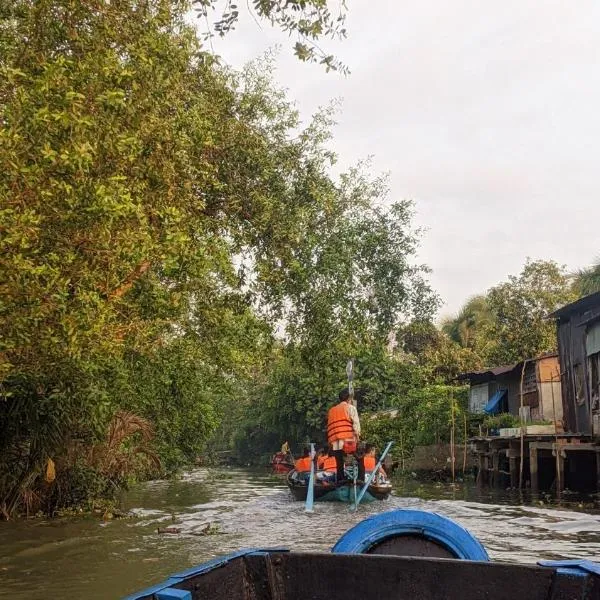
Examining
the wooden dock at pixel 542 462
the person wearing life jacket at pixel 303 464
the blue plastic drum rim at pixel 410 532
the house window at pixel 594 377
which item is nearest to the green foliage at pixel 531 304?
the wooden dock at pixel 542 462

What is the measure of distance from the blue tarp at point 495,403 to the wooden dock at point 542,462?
18.3 ft

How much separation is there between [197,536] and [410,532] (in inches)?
385

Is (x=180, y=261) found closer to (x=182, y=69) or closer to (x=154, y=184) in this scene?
(x=154, y=184)

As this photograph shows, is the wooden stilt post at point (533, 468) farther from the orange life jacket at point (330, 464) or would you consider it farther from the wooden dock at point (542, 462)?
the orange life jacket at point (330, 464)

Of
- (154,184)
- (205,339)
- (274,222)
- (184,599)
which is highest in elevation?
(274,222)

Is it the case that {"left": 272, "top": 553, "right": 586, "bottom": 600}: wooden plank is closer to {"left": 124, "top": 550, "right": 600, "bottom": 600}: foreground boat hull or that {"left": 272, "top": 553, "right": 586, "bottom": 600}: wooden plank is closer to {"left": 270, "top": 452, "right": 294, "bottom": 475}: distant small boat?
{"left": 124, "top": 550, "right": 600, "bottom": 600}: foreground boat hull

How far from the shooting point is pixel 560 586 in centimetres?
378

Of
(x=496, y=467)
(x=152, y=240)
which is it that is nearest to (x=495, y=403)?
(x=496, y=467)

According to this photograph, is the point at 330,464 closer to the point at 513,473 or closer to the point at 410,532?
the point at 513,473

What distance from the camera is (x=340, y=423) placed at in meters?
18.6

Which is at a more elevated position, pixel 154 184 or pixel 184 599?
pixel 154 184

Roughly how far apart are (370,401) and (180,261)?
120 feet

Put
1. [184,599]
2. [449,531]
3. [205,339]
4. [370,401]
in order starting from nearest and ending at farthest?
[184,599]
[449,531]
[205,339]
[370,401]

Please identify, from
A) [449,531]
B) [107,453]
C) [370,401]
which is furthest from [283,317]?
[370,401]
